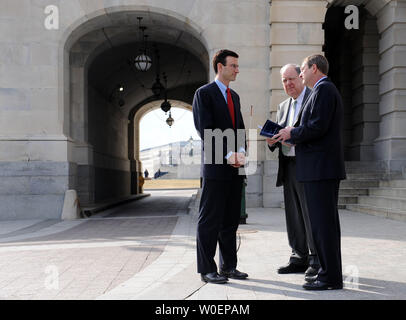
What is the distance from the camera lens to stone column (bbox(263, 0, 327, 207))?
1157 cm

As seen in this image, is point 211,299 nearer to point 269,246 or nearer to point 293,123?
point 293,123

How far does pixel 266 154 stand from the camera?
11.6 meters

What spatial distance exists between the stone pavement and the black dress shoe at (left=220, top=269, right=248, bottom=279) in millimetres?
77

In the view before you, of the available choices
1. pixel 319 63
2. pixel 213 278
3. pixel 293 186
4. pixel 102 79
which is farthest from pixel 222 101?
pixel 102 79

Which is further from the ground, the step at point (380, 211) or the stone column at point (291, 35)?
the stone column at point (291, 35)

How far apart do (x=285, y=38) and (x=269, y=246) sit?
710cm

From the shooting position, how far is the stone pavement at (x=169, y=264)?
12.5 ft

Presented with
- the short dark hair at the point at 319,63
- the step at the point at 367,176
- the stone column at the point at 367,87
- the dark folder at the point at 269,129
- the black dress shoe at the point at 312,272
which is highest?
the stone column at the point at 367,87

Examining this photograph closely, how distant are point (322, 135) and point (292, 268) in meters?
1.45

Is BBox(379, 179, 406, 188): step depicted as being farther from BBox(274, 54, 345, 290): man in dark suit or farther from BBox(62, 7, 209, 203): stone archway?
BBox(274, 54, 345, 290): man in dark suit

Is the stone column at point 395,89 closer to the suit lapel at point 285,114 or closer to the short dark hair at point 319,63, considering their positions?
the suit lapel at point 285,114

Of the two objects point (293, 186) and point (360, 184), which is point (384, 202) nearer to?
point (360, 184)

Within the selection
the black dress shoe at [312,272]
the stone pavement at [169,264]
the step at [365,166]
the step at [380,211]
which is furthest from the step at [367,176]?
the black dress shoe at [312,272]

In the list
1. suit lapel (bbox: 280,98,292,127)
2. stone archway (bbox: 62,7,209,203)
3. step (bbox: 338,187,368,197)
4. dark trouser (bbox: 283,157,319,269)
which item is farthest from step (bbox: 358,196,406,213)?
stone archway (bbox: 62,7,209,203)
